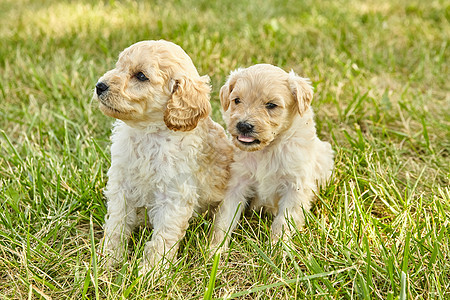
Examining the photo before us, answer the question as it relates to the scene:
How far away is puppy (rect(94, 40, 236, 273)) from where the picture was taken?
10.6 feet

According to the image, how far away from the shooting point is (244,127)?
11.1 feet

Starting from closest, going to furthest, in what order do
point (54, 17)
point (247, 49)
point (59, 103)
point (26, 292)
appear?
1. point (26, 292)
2. point (59, 103)
3. point (247, 49)
4. point (54, 17)

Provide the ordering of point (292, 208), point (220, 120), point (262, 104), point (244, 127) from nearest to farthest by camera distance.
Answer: point (244, 127)
point (262, 104)
point (292, 208)
point (220, 120)

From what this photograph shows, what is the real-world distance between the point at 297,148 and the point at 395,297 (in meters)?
1.33

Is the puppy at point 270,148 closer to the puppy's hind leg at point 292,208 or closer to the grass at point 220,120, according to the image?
the puppy's hind leg at point 292,208

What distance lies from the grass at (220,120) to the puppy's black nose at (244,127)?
2.47 feet

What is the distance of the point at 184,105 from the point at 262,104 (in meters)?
0.61

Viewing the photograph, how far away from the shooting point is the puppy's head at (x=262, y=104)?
Answer: 11.2 ft

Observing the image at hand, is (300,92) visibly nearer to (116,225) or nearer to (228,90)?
(228,90)

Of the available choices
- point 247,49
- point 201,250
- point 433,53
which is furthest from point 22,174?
point 433,53

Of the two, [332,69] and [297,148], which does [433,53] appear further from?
[297,148]

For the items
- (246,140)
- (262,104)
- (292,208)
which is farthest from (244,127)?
(292,208)

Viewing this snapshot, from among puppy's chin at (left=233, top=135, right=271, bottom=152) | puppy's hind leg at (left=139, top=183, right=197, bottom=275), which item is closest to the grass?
puppy's hind leg at (left=139, top=183, right=197, bottom=275)

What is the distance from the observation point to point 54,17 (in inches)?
314
